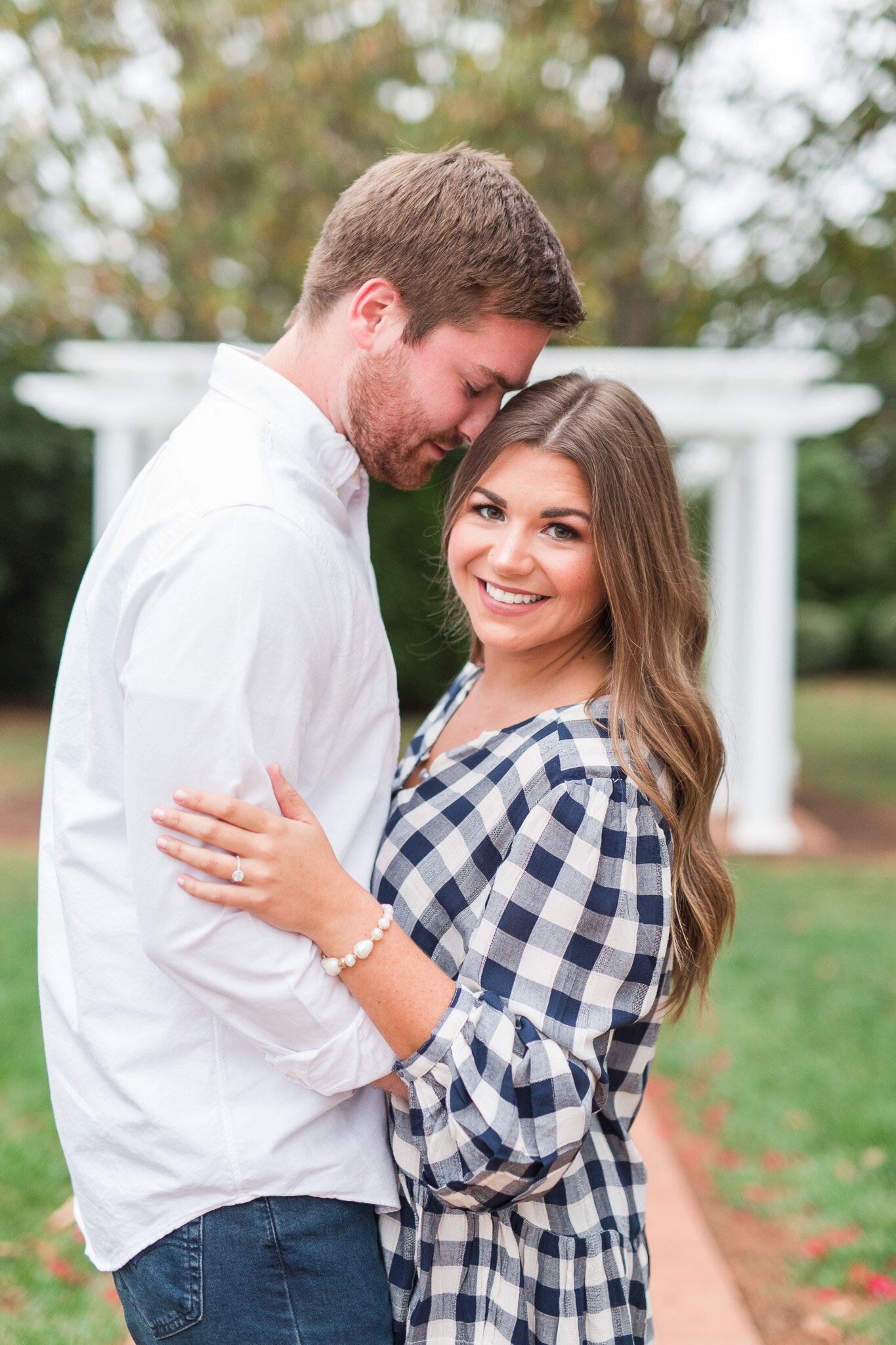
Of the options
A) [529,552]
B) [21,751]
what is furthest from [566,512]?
[21,751]

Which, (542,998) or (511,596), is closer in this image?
(542,998)

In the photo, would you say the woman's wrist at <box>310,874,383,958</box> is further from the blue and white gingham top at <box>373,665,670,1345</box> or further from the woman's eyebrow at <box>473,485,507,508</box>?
the woman's eyebrow at <box>473,485,507,508</box>

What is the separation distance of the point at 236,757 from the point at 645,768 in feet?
1.77

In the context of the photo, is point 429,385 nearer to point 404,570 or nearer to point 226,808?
point 226,808

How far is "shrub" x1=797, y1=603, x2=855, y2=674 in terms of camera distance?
19453 millimetres

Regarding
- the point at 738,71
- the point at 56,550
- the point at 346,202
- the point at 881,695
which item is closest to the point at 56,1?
the point at 738,71

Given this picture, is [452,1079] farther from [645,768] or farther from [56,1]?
[56,1]

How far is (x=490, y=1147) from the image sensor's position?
1.32 meters

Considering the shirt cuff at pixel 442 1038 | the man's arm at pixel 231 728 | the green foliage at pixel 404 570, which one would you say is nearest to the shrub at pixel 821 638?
the green foliage at pixel 404 570

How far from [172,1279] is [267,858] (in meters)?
0.55

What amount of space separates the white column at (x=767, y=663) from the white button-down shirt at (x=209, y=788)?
23.5 feet

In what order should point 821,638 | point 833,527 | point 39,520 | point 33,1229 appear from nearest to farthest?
1. point 33,1229
2. point 39,520
3. point 821,638
4. point 833,527

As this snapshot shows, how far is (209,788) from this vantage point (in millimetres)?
1257

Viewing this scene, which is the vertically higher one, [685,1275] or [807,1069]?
[807,1069]
